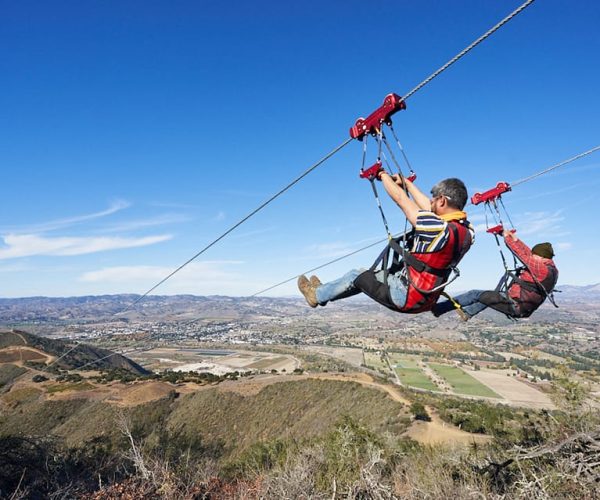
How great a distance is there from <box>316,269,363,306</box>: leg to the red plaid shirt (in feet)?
8.57

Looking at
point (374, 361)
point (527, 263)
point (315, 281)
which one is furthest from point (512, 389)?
point (315, 281)

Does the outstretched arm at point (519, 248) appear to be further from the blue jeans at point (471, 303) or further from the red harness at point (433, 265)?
the red harness at point (433, 265)

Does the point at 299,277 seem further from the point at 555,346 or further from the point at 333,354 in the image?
the point at 555,346

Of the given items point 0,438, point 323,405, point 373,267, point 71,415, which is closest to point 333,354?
point 323,405

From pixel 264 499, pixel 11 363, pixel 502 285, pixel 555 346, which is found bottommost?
pixel 555 346

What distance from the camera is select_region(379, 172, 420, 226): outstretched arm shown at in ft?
12.3

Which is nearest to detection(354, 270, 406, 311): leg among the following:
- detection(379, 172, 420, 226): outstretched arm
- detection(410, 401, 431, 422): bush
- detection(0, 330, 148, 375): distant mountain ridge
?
detection(379, 172, 420, 226): outstretched arm

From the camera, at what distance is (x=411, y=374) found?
3113 inches

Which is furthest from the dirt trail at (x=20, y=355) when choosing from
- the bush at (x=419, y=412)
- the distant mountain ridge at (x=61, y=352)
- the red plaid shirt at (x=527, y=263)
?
the red plaid shirt at (x=527, y=263)

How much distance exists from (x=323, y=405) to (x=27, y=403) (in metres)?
32.4

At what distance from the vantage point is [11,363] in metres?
55.5

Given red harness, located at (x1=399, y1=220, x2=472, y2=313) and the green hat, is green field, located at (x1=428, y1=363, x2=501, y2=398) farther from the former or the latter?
red harness, located at (x1=399, y1=220, x2=472, y2=313)

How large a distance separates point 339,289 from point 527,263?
2.95 meters

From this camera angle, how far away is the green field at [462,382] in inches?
2469
